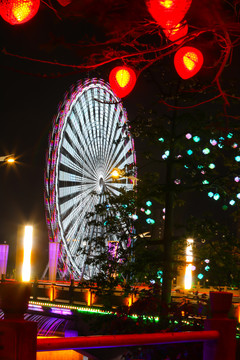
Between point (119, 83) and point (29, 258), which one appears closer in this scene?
point (119, 83)

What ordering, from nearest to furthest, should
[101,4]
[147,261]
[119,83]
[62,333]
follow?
[101,4] < [119,83] < [147,261] < [62,333]

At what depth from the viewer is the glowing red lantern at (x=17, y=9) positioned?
21.8 feet

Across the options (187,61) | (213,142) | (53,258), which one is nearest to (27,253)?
(53,258)

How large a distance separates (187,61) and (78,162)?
61.4 ft

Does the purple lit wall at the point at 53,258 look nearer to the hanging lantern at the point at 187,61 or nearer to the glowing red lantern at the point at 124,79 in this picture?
the glowing red lantern at the point at 124,79

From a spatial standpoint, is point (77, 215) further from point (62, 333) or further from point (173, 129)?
point (173, 129)

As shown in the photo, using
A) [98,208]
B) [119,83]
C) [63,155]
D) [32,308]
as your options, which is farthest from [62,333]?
[119,83]

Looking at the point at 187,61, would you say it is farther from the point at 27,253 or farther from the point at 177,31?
the point at 27,253

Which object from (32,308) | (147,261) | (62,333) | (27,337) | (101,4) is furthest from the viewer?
(32,308)

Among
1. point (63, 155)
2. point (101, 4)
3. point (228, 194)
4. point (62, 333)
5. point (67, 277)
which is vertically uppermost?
point (63, 155)

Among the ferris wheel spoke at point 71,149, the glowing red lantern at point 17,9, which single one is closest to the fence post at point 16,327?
the glowing red lantern at point 17,9

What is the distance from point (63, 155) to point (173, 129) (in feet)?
47.2

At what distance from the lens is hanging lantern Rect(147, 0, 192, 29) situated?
6.00 m

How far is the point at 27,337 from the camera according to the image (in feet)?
11.5
